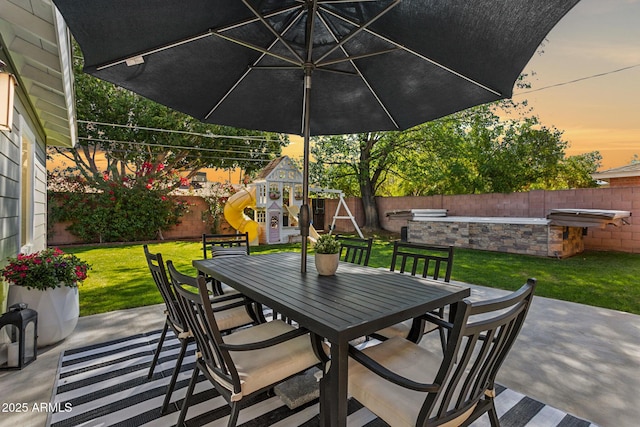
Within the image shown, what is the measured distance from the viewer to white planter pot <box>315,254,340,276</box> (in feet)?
7.15

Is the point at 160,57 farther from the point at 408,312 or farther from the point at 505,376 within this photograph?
the point at 505,376

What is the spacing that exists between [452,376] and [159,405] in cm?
182

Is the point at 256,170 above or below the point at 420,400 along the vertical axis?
above

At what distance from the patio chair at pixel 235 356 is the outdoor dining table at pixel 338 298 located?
0.22m

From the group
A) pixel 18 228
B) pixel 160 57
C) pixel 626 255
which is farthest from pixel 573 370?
pixel 626 255

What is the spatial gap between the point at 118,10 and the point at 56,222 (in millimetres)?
9674

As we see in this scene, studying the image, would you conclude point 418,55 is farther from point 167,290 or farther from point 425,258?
point 167,290

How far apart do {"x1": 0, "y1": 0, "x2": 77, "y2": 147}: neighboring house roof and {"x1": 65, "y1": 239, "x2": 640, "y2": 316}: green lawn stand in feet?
8.25

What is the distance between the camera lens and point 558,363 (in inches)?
98.7

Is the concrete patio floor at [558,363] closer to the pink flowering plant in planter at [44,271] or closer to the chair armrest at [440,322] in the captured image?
the pink flowering plant in planter at [44,271]

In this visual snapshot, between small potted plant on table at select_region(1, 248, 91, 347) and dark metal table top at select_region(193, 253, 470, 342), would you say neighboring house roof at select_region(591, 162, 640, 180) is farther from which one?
small potted plant on table at select_region(1, 248, 91, 347)

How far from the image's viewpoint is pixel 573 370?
2402 mm

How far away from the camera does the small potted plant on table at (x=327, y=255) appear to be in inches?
85.8

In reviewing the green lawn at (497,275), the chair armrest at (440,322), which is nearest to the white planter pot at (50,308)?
the green lawn at (497,275)
